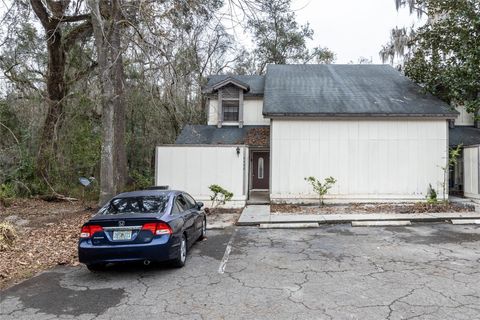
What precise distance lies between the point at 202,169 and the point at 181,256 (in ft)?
28.0

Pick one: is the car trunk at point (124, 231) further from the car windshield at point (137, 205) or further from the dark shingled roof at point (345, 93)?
the dark shingled roof at point (345, 93)

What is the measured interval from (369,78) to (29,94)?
17.8m

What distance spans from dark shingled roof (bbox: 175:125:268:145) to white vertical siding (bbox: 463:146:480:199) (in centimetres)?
875

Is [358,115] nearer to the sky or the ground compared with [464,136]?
nearer to the sky

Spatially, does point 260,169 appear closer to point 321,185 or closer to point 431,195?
point 321,185

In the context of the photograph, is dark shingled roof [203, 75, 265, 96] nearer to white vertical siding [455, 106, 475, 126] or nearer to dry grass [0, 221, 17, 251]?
white vertical siding [455, 106, 475, 126]

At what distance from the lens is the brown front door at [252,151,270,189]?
2111cm

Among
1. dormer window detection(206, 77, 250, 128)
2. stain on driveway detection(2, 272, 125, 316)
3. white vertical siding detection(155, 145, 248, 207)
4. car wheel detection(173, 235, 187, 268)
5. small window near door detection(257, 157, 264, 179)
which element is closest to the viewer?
stain on driveway detection(2, 272, 125, 316)

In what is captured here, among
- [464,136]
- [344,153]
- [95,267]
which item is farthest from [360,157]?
[95,267]

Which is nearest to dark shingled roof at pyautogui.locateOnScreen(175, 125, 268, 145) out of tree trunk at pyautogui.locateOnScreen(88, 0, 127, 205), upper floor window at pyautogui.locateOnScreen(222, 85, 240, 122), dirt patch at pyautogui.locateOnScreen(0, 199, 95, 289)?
upper floor window at pyautogui.locateOnScreen(222, 85, 240, 122)

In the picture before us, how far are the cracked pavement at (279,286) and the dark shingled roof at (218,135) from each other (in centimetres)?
1034

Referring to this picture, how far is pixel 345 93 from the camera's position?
17.9 m

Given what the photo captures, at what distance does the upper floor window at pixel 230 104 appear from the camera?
2030cm

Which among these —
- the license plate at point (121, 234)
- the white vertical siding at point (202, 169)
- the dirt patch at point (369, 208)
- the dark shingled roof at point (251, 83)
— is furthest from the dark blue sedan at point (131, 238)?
the dark shingled roof at point (251, 83)
